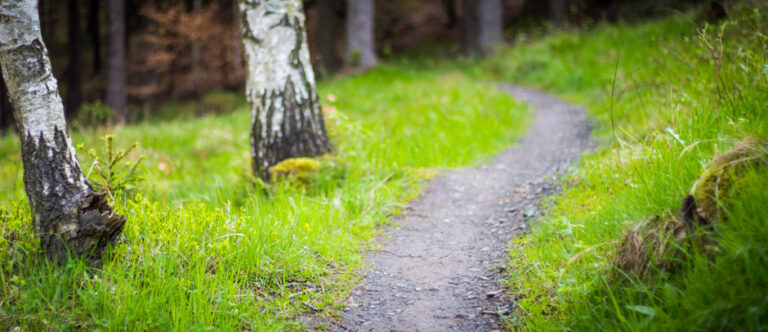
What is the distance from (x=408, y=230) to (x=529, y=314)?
1.83 metres

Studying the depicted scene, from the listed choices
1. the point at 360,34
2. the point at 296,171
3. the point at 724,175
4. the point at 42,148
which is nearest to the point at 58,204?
the point at 42,148

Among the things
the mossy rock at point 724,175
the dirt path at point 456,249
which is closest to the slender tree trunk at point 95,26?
the dirt path at point 456,249

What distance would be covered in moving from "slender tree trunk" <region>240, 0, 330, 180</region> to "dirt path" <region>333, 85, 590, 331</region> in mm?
1629

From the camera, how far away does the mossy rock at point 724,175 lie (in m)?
2.41

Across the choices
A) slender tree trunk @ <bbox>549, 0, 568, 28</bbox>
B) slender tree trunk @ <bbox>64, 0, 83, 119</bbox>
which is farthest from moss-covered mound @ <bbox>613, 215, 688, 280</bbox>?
slender tree trunk @ <bbox>64, 0, 83, 119</bbox>

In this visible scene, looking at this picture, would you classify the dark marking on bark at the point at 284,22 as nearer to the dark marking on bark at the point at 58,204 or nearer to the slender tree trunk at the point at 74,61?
the dark marking on bark at the point at 58,204

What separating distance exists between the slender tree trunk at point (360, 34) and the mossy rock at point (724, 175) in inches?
574

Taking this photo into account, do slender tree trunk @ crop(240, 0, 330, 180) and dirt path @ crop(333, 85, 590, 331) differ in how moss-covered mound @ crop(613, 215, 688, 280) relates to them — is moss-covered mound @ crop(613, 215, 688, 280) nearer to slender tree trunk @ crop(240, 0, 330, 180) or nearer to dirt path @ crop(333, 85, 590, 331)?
dirt path @ crop(333, 85, 590, 331)

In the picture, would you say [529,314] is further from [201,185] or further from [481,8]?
[481,8]

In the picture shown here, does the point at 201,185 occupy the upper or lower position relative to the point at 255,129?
lower

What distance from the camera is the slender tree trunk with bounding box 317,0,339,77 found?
1894 cm

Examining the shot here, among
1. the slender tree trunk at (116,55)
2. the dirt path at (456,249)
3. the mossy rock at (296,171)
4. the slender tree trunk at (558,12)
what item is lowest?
the dirt path at (456,249)

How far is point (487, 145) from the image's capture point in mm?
7078

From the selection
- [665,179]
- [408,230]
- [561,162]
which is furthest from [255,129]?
[665,179]
